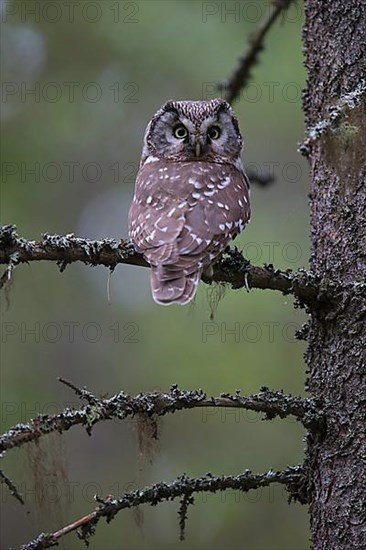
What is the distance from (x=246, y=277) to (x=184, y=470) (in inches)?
168

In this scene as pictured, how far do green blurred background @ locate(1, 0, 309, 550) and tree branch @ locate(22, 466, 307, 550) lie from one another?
10.5 ft

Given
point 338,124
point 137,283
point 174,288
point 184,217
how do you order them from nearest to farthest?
point 338,124 → point 174,288 → point 184,217 → point 137,283

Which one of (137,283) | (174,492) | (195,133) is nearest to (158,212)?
(195,133)

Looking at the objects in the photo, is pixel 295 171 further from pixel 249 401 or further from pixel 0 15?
pixel 249 401

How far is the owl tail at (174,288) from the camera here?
379 centimetres

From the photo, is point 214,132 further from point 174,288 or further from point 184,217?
point 174,288

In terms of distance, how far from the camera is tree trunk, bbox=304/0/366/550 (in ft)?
12.0

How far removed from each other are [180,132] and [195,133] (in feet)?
0.45

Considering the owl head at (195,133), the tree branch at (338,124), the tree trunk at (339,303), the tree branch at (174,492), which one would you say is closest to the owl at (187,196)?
the owl head at (195,133)

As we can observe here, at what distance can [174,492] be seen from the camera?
11.7ft

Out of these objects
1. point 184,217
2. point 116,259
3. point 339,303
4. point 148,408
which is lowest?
point 148,408

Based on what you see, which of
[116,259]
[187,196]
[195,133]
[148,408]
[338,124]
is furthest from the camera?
Answer: [195,133]

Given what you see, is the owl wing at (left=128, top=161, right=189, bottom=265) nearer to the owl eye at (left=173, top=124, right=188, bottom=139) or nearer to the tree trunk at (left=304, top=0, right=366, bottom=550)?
the owl eye at (left=173, top=124, right=188, bottom=139)

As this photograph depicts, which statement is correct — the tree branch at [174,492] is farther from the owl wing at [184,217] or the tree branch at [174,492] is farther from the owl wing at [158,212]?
the owl wing at [158,212]
